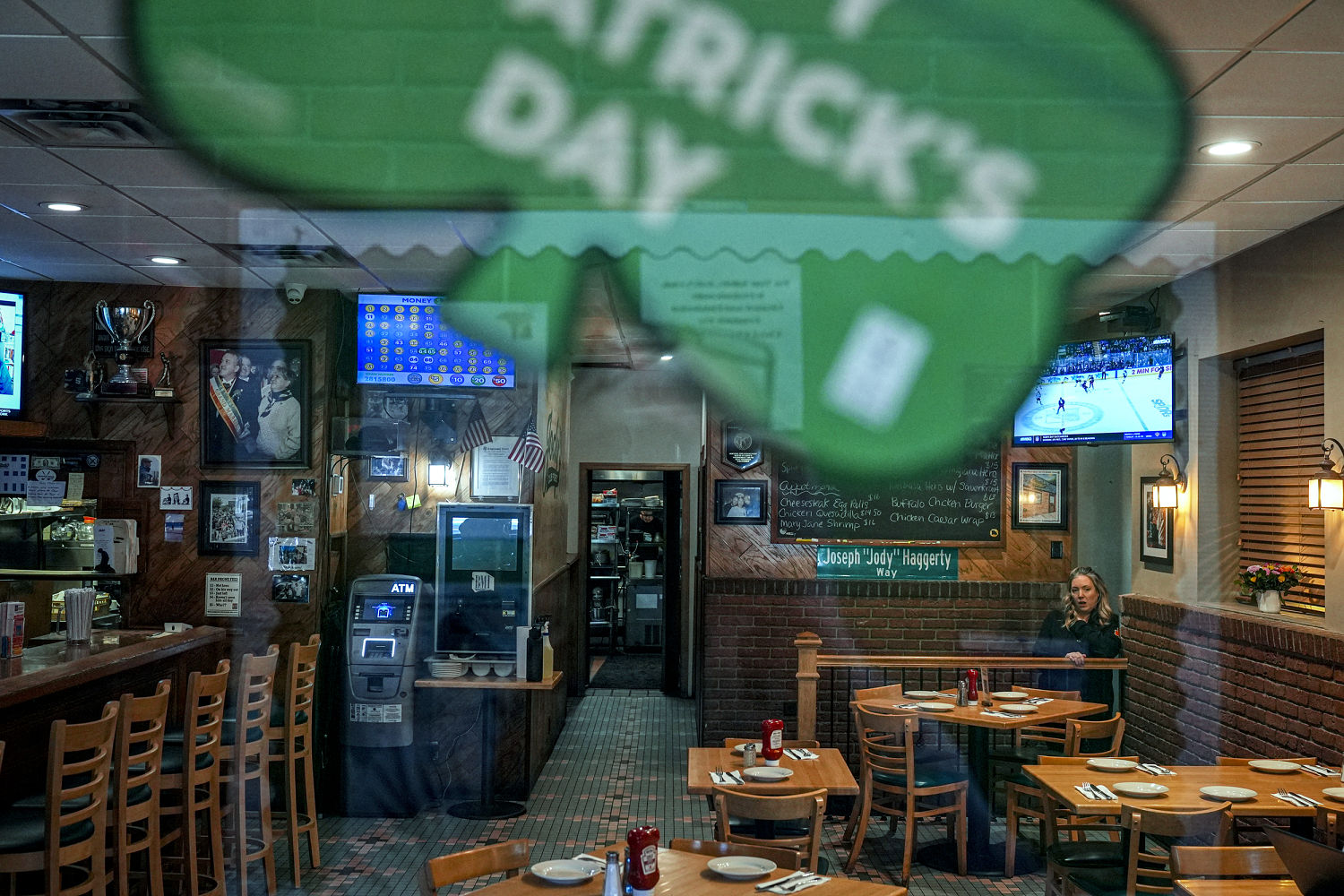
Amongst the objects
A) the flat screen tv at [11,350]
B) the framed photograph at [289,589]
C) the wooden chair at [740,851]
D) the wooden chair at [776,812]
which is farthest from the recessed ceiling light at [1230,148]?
the flat screen tv at [11,350]

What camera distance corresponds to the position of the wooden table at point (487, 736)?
5.89 m

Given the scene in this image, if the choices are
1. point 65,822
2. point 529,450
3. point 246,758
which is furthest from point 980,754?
point 65,822

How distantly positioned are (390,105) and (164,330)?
12.1ft

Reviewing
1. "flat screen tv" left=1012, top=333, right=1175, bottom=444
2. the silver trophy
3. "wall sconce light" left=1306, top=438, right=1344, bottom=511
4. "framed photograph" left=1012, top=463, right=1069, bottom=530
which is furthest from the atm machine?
"wall sconce light" left=1306, top=438, right=1344, bottom=511

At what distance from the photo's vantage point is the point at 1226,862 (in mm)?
3137

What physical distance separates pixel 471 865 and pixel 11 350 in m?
4.24

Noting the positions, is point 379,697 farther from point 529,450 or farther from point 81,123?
point 81,123

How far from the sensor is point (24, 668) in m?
4.15

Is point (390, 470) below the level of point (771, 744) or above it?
above

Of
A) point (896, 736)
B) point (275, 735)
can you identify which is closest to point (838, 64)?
point (275, 735)

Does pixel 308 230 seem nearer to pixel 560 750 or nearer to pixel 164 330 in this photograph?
pixel 164 330

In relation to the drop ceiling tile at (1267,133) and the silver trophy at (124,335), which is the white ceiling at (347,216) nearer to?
the drop ceiling tile at (1267,133)

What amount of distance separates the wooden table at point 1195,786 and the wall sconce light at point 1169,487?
1.78 metres

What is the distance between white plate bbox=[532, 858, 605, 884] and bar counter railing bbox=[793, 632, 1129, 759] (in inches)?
114
